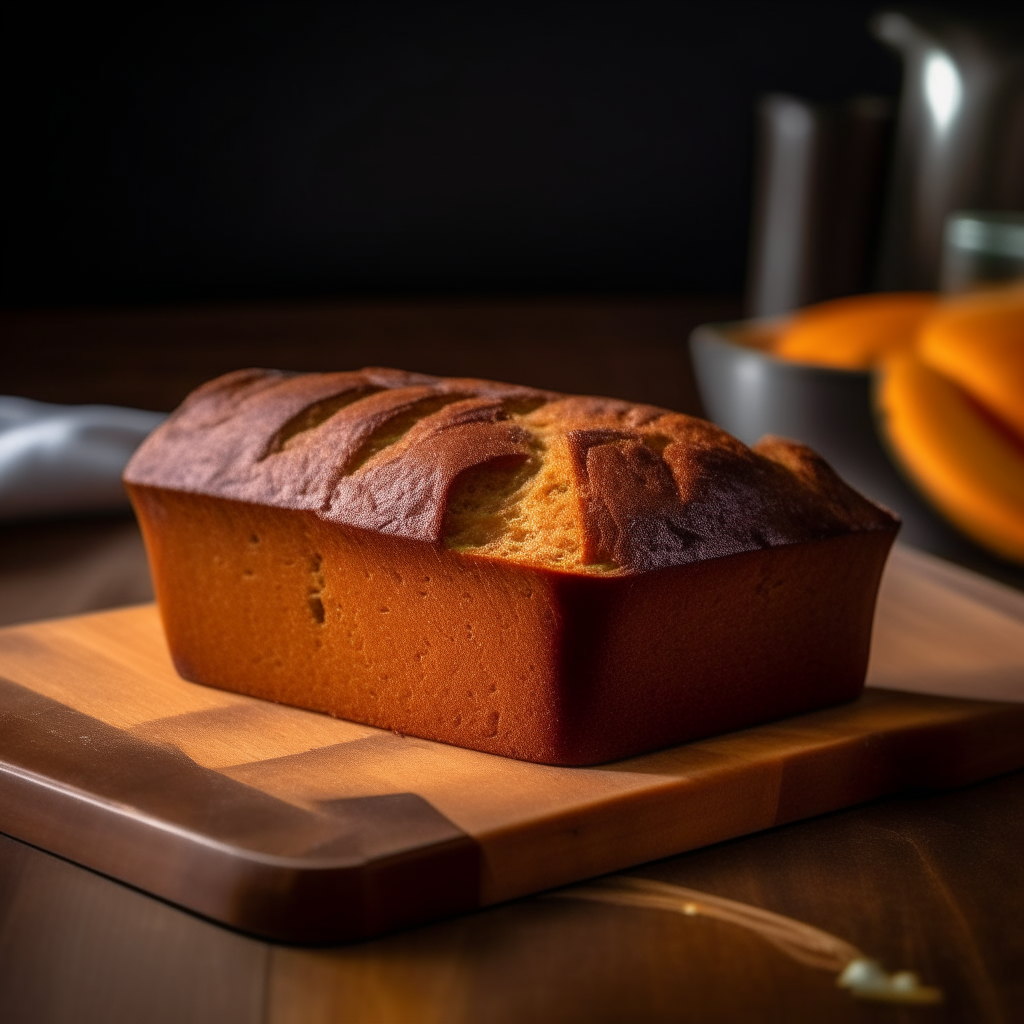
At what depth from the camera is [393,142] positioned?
3.55 meters

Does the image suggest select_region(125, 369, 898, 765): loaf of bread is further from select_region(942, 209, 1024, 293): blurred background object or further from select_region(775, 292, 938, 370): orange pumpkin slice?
select_region(942, 209, 1024, 293): blurred background object

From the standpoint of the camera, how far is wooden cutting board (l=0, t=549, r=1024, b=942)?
33.2 inches

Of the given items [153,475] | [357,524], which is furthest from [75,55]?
[357,524]

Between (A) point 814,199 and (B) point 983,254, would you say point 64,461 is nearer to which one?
(B) point 983,254

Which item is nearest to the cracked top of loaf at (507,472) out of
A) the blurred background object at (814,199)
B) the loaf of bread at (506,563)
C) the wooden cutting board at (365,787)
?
the loaf of bread at (506,563)

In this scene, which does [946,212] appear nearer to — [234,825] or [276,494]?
[276,494]

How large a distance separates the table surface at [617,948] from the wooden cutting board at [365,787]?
0.02 metres

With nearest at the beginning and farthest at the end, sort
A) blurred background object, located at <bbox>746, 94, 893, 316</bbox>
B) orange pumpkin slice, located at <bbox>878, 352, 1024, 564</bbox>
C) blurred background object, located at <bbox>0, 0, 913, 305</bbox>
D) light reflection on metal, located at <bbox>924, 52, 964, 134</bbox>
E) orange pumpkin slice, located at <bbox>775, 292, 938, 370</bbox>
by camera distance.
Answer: orange pumpkin slice, located at <bbox>878, 352, 1024, 564</bbox>
orange pumpkin slice, located at <bbox>775, 292, 938, 370</bbox>
blurred background object, located at <bbox>746, 94, 893, 316</bbox>
light reflection on metal, located at <bbox>924, 52, 964, 134</bbox>
blurred background object, located at <bbox>0, 0, 913, 305</bbox>

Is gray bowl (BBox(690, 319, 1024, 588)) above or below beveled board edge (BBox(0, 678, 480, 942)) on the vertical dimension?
above

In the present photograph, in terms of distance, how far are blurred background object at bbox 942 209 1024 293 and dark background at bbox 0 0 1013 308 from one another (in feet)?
6.04

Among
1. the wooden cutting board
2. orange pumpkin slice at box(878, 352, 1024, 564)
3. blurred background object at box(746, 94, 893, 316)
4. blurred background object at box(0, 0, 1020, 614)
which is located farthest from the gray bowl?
blurred background object at box(746, 94, 893, 316)

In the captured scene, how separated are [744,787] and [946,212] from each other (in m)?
2.41

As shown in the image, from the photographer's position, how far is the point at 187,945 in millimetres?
821

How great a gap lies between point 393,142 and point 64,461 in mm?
2003
